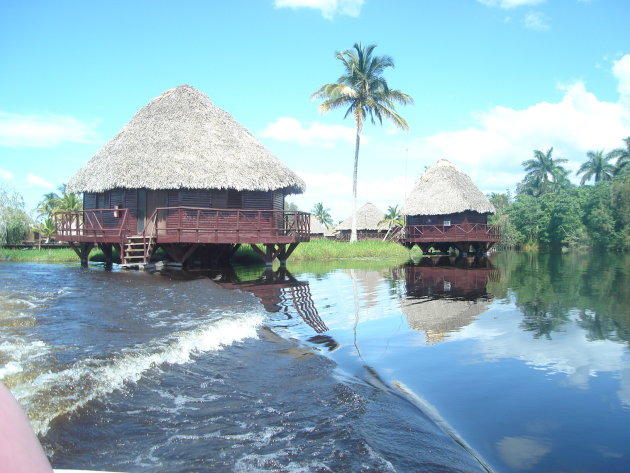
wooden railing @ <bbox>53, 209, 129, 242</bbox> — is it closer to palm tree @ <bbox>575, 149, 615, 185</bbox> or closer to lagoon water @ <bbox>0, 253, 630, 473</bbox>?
lagoon water @ <bbox>0, 253, 630, 473</bbox>

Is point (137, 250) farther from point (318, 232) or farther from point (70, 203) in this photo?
point (318, 232)

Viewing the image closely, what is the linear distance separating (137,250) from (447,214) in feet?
77.5

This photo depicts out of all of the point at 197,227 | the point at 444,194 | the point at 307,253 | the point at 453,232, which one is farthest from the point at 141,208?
the point at 444,194

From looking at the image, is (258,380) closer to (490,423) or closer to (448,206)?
(490,423)

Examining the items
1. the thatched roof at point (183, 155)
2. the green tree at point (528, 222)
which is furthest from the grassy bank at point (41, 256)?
the green tree at point (528, 222)

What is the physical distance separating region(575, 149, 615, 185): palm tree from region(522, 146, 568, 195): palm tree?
552 centimetres

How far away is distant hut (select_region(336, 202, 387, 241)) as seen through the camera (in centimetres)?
5368

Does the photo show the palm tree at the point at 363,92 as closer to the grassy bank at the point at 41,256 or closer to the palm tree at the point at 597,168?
the grassy bank at the point at 41,256

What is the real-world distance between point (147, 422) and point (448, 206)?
33037mm

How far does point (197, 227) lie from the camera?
59.5 ft

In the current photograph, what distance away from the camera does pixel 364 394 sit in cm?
532

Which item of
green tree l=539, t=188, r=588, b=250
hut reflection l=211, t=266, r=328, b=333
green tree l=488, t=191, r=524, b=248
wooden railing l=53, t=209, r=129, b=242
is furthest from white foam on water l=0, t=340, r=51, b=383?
green tree l=539, t=188, r=588, b=250

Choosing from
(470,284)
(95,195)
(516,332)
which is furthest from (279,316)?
(95,195)

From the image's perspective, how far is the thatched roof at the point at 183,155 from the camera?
19594 mm
